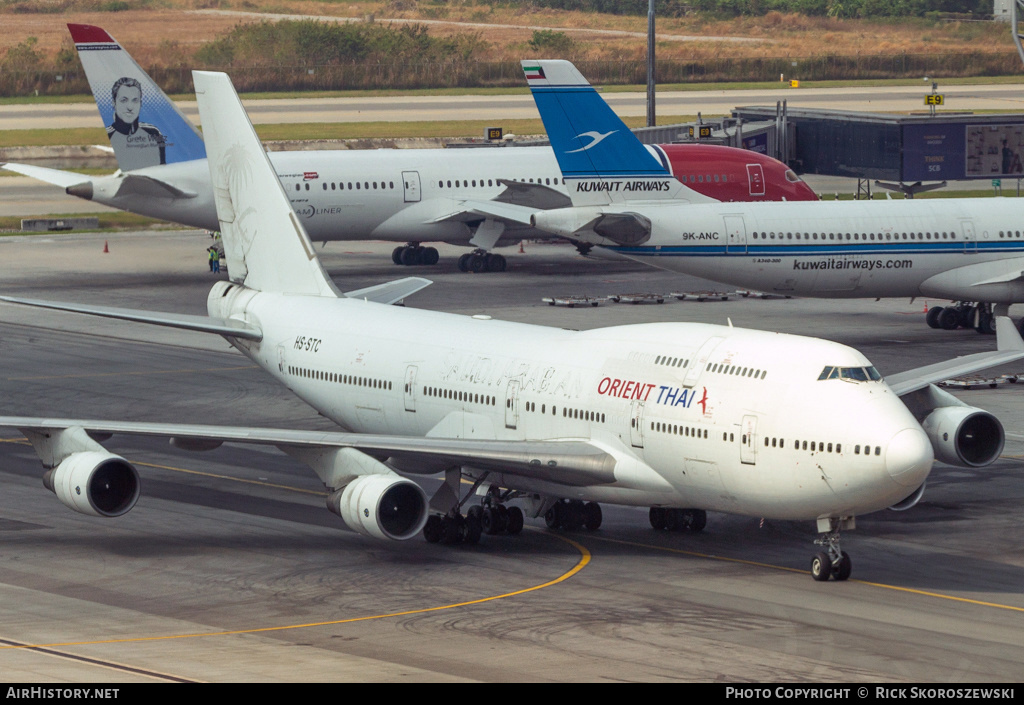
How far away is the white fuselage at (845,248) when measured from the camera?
56.3 metres

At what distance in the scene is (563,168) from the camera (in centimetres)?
5972

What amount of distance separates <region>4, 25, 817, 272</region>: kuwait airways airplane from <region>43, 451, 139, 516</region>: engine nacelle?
41020mm

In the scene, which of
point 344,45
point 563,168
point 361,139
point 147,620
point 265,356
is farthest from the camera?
point 344,45

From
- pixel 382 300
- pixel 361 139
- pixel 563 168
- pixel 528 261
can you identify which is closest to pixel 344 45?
pixel 361 139

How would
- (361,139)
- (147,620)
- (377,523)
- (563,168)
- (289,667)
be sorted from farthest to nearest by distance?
(361,139)
(563,168)
(377,523)
(147,620)
(289,667)

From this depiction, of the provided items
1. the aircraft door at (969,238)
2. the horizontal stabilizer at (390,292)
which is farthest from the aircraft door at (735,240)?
the horizontal stabilizer at (390,292)

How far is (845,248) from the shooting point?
5628 centimetres

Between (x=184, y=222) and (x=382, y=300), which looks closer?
(x=382, y=300)

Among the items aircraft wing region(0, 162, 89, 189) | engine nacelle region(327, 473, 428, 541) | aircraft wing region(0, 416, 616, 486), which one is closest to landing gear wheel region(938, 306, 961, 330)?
aircraft wing region(0, 416, 616, 486)

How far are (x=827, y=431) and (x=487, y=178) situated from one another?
160ft

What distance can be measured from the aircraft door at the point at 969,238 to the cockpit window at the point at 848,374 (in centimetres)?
3009

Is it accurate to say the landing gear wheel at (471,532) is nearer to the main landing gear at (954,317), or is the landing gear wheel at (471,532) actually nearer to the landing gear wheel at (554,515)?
the landing gear wheel at (554,515)
